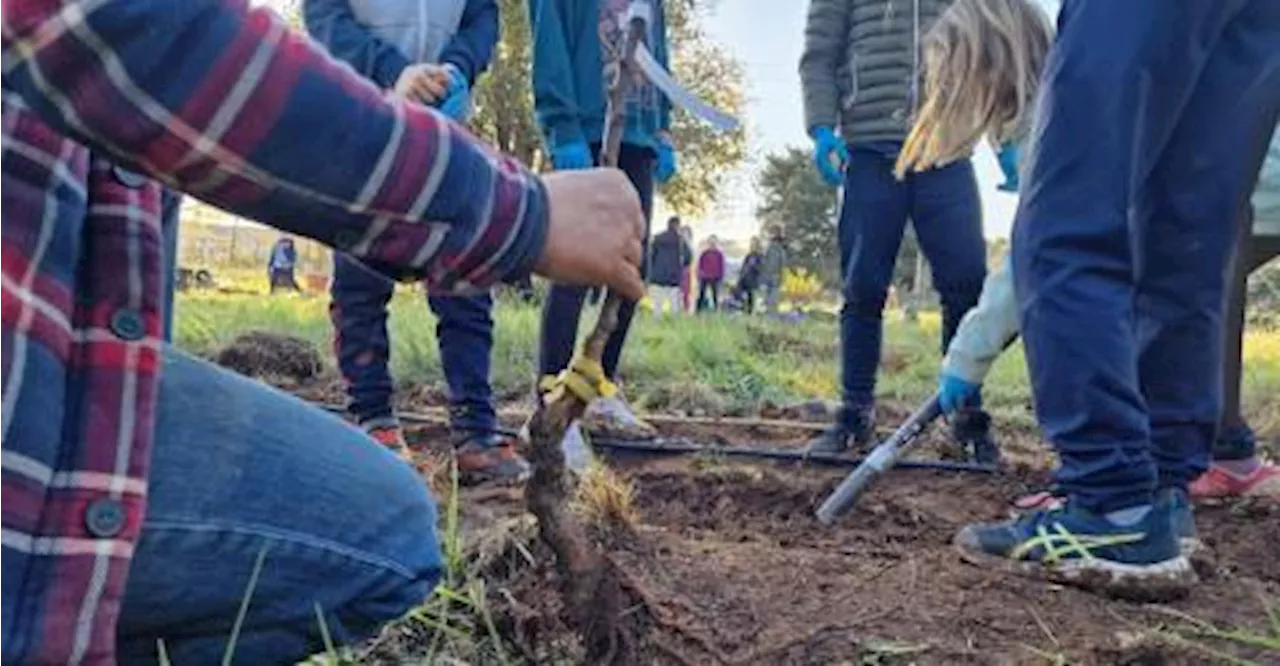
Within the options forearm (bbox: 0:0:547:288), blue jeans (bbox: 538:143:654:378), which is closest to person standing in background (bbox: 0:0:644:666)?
forearm (bbox: 0:0:547:288)

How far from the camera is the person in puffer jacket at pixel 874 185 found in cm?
360

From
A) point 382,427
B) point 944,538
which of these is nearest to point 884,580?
point 944,538

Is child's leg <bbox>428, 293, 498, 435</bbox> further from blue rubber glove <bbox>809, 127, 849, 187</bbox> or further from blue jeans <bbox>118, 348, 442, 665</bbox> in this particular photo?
blue jeans <bbox>118, 348, 442, 665</bbox>

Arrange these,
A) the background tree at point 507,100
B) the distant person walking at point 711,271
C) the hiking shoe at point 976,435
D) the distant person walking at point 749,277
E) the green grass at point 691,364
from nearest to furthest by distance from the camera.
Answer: the hiking shoe at point 976,435 → the green grass at point 691,364 → the background tree at point 507,100 → the distant person walking at point 749,277 → the distant person walking at point 711,271

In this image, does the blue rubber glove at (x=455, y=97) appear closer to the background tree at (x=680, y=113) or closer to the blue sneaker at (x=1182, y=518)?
the blue sneaker at (x=1182, y=518)

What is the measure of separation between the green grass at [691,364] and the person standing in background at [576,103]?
1.04m

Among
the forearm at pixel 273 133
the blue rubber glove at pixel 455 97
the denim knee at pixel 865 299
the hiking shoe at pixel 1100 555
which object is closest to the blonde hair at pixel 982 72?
the denim knee at pixel 865 299

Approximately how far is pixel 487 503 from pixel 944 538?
892 mm

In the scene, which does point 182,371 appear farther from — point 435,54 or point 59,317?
point 435,54

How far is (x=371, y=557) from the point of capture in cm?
121

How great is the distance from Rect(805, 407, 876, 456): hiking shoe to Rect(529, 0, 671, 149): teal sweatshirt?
0.94 metres

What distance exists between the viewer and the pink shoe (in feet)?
9.42

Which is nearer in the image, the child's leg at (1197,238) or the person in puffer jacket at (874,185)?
the child's leg at (1197,238)

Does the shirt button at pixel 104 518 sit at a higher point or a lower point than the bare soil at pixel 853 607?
higher
